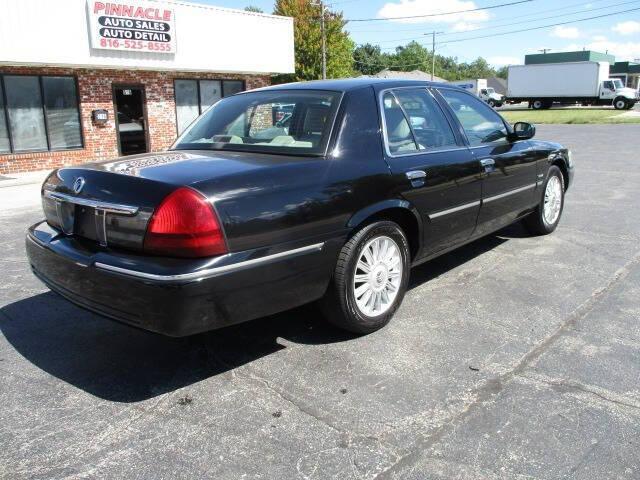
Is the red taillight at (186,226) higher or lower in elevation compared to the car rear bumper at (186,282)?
higher

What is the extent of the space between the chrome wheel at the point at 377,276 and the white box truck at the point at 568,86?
47258 millimetres

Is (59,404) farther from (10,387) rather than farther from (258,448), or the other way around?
(258,448)

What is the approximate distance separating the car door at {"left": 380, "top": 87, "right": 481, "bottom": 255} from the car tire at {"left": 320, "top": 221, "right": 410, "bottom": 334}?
327mm

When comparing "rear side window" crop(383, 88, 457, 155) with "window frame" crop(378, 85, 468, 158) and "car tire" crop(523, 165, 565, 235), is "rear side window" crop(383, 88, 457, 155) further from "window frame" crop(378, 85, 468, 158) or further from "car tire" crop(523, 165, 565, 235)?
"car tire" crop(523, 165, 565, 235)

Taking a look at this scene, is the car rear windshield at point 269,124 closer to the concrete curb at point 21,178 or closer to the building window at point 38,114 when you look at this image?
the concrete curb at point 21,178

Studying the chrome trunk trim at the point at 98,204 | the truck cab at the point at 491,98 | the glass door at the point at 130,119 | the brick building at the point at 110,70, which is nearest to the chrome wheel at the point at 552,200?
the chrome trunk trim at the point at 98,204

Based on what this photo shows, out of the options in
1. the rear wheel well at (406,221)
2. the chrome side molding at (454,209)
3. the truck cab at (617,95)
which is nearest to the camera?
the rear wheel well at (406,221)

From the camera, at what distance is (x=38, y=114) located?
14570 millimetres

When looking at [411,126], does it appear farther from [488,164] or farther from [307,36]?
[307,36]

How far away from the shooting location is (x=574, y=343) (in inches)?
141

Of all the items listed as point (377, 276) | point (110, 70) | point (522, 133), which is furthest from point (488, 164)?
point (110, 70)

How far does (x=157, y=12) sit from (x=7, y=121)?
16.2 feet

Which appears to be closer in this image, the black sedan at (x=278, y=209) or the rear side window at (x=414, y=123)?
the black sedan at (x=278, y=209)

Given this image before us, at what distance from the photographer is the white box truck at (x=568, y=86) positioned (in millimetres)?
A: 44875
